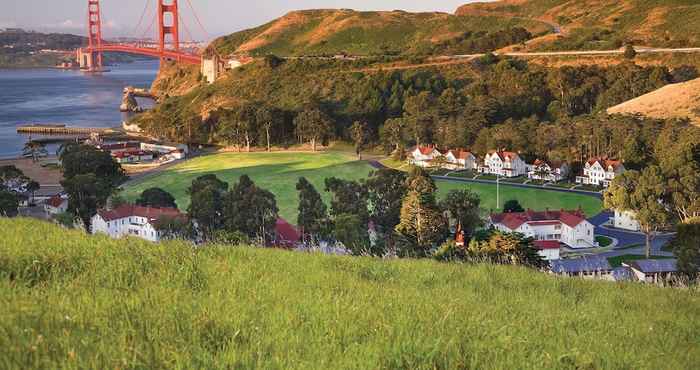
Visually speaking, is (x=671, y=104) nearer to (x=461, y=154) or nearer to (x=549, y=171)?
(x=549, y=171)

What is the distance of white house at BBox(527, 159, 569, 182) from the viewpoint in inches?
1517

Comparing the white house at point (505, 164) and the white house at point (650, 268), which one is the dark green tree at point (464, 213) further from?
the white house at point (505, 164)

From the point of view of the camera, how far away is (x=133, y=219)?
24812 millimetres

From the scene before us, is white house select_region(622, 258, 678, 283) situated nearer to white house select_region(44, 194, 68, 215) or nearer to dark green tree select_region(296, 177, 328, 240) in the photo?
dark green tree select_region(296, 177, 328, 240)

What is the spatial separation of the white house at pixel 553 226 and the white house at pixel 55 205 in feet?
60.9

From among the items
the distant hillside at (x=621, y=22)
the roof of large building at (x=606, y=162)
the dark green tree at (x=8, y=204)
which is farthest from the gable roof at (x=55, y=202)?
the distant hillside at (x=621, y=22)

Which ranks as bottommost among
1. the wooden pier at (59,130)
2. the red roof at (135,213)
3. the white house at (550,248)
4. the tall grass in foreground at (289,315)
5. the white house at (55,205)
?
the white house at (550,248)

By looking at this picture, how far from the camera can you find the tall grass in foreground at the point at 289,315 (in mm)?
3160

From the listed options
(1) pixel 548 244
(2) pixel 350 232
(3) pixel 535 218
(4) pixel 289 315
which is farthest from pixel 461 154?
(4) pixel 289 315

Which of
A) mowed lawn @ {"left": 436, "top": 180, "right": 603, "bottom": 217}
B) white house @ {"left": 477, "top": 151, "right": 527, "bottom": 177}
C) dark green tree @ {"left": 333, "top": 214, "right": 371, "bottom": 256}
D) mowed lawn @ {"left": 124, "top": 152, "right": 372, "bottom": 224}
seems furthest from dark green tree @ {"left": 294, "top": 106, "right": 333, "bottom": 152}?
dark green tree @ {"left": 333, "top": 214, "right": 371, "bottom": 256}

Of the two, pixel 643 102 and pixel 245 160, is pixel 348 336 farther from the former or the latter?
pixel 643 102

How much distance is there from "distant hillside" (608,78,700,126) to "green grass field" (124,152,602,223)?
13.5 m

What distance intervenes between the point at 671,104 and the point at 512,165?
13.6m

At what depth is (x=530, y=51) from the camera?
233 feet
